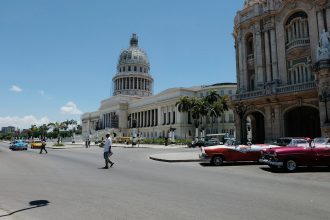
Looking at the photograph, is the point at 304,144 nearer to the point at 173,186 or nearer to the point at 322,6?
the point at 173,186

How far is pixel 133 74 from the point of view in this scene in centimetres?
13262

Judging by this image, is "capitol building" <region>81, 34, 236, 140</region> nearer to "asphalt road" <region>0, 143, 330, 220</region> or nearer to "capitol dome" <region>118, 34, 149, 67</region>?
"capitol dome" <region>118, 34, 149, 67</region>

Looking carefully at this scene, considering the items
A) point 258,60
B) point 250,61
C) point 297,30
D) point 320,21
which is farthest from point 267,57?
point 320,21

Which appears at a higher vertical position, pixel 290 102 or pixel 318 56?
pixel 318 56

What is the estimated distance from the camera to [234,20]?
43.3 m

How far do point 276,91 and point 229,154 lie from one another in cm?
1879

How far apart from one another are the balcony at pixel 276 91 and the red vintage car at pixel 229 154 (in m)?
16.0

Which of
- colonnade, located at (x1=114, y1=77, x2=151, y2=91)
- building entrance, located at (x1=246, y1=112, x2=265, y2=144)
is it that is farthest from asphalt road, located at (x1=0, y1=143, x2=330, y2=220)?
colonnade, located at (x1=114, y1=77, x2=151, y2=91)

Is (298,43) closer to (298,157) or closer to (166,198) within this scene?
(298,157)

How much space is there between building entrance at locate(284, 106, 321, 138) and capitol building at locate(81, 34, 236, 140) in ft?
118

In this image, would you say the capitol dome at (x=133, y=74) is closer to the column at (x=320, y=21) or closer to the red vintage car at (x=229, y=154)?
the column at (x=320, y=21)

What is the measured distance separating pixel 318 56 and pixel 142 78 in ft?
364

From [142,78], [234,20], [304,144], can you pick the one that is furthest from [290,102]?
[142,78]

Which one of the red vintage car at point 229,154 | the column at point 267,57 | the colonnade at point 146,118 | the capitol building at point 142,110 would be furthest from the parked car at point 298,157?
the colonnade at point 146,118
